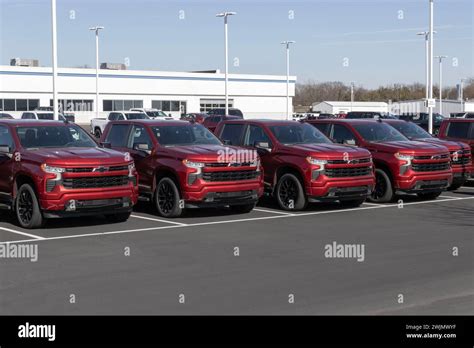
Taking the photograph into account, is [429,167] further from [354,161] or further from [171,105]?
[171,105]

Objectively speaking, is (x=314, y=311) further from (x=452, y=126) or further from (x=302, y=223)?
(x=452, y=126)

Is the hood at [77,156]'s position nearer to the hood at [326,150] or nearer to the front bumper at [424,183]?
the hood at [326,150]

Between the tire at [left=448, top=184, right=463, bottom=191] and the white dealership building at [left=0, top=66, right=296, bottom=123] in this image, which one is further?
the white dealership building at [left=0, top=66, right=296, bottom=123]

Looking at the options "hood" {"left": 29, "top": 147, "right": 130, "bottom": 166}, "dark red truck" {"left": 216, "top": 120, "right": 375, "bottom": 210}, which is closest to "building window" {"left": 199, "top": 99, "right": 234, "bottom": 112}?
"dark red truck" {"left": 216, "top": 120, "right": 375, "bottom": 210}

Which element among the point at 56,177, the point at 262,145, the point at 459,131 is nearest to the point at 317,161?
the point at 262,145

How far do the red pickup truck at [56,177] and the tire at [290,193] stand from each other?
3405 mm

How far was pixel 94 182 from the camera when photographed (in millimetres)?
12758

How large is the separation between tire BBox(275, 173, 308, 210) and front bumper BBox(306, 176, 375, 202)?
0.20m

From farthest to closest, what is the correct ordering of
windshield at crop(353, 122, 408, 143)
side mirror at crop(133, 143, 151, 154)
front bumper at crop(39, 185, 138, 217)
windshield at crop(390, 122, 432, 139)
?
windshield at crop(390, 122, 432, 139), windshield at crop(353, 122, 408, 143), side mirror at crop(133, 143, 151, 154), front bumper at crop(39, 185, 138, 217)

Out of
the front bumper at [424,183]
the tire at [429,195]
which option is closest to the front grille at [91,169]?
the front bumper at [424,183]

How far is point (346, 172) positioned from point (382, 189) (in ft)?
6.16

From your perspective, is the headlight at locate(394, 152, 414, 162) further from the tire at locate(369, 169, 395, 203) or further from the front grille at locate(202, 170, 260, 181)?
the front grille at locate(202, 170, 260, 181)

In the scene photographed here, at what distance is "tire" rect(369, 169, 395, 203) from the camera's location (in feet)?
54.6
